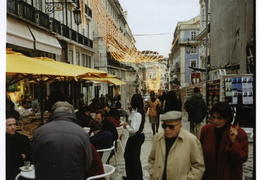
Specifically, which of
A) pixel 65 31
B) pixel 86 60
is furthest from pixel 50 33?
pixel 86 60

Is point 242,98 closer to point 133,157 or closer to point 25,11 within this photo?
point 133,157

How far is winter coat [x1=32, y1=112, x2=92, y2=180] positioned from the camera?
9.46ft

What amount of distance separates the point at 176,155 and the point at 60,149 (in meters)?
1.19

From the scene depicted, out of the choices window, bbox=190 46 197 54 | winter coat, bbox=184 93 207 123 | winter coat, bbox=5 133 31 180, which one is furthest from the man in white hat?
window, bbox=190 46 197 54

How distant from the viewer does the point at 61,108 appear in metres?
3.18

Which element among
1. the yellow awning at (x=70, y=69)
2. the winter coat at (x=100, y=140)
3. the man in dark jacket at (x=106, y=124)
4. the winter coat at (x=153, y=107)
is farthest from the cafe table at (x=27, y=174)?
the winter coat at (x=153, y=107)

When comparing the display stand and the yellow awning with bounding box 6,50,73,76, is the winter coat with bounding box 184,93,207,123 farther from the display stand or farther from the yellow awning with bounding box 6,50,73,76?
the yellow awning with bounding box 6,50,73,76

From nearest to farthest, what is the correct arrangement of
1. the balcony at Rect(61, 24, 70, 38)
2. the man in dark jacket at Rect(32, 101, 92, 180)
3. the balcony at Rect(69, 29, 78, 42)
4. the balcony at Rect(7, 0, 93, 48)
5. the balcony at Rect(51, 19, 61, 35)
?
1. the man in dark jacket at Rect(32, 101, 92, 180)
2. the balcony at Rect(7, 0, 93, 48)
3. the balcony at Rect(51, 19, 61, 35)
4. the balcony at Rect(61, 24, 70, 38)
5. the balcony at Rect(69, 29, 78, 42)

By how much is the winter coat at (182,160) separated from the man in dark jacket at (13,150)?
82.8 inches

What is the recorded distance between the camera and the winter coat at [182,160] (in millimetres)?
3018

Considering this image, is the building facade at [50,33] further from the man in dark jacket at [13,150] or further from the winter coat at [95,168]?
the winter coat at [95,168]

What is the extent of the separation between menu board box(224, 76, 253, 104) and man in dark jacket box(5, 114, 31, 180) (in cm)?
569

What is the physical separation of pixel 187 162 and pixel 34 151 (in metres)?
1.61

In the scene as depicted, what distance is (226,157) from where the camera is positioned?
3.18 m
